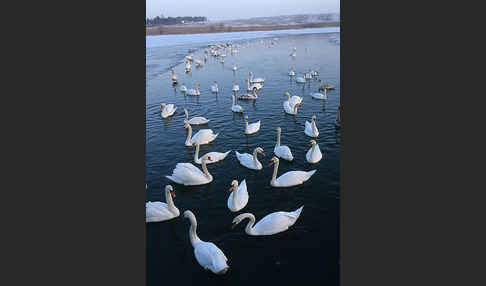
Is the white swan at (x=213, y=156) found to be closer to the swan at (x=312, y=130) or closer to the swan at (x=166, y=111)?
the swan at (x=312, y=130)

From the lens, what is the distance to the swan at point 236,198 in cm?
1106

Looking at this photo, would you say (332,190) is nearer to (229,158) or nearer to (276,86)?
(229,158)

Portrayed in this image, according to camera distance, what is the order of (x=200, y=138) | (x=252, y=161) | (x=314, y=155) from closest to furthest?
(x=252, y=161), (x=314, y=155), (x=200, y=138)

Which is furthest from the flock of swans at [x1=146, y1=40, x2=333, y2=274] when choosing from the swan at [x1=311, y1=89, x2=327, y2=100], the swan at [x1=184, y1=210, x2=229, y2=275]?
the swan at [x1=311, y1=89, x2=327, y2=100]

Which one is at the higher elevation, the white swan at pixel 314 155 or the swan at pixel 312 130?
the swan at pixel 312 130

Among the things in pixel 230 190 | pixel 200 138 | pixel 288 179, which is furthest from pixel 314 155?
pixel 200 138

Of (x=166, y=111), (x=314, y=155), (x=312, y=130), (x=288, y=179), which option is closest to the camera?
(x=288, y=179)

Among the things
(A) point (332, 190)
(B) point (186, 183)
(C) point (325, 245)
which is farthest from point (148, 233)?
(A) point (332, 190)

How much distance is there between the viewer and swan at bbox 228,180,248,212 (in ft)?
36.3

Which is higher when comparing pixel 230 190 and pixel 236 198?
pixel 230 190

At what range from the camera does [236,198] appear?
11172 mm

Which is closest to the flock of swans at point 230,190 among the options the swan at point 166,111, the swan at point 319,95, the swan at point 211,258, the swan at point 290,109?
the swan at point 211,258

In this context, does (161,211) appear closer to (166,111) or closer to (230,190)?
(230,190)

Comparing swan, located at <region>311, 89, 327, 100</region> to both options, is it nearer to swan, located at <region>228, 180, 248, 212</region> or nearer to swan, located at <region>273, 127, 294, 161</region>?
swan, located at <region>273, 127, 294, 161</region>
